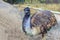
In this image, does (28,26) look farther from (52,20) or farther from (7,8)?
(7,8)

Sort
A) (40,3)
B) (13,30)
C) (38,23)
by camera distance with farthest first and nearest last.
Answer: (40,3), (13,30), (38,23)

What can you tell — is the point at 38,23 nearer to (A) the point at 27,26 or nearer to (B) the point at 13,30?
(A) the point at 27,26

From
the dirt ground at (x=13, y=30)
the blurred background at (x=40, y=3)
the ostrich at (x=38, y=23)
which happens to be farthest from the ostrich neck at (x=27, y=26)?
the blurred background at (x=40, y=3)

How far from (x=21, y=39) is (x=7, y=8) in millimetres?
4650

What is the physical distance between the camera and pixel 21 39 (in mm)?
6250

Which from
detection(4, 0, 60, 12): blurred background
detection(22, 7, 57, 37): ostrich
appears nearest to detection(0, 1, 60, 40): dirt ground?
detection(22, 7, 57, 37): ostrich

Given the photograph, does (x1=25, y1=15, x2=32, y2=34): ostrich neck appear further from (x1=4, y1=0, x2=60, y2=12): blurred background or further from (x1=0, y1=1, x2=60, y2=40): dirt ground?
(x1=4, y1=0, x2=60, y2=12): blurred background

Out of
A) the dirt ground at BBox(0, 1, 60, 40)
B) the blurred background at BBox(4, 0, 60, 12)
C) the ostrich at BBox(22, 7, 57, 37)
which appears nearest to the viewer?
the ostrich at BBox(22, 7, 57, 37)

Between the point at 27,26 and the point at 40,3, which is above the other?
the point at 27,26

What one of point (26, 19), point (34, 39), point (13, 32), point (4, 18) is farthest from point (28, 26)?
point (4, 18)

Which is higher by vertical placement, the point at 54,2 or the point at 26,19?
the point at 26,19

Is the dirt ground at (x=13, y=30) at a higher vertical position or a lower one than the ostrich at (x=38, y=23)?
lower

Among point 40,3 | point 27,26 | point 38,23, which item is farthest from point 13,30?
point 40,3

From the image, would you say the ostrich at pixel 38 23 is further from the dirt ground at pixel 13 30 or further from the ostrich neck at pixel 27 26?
the dirt ground at pixel 13 30
